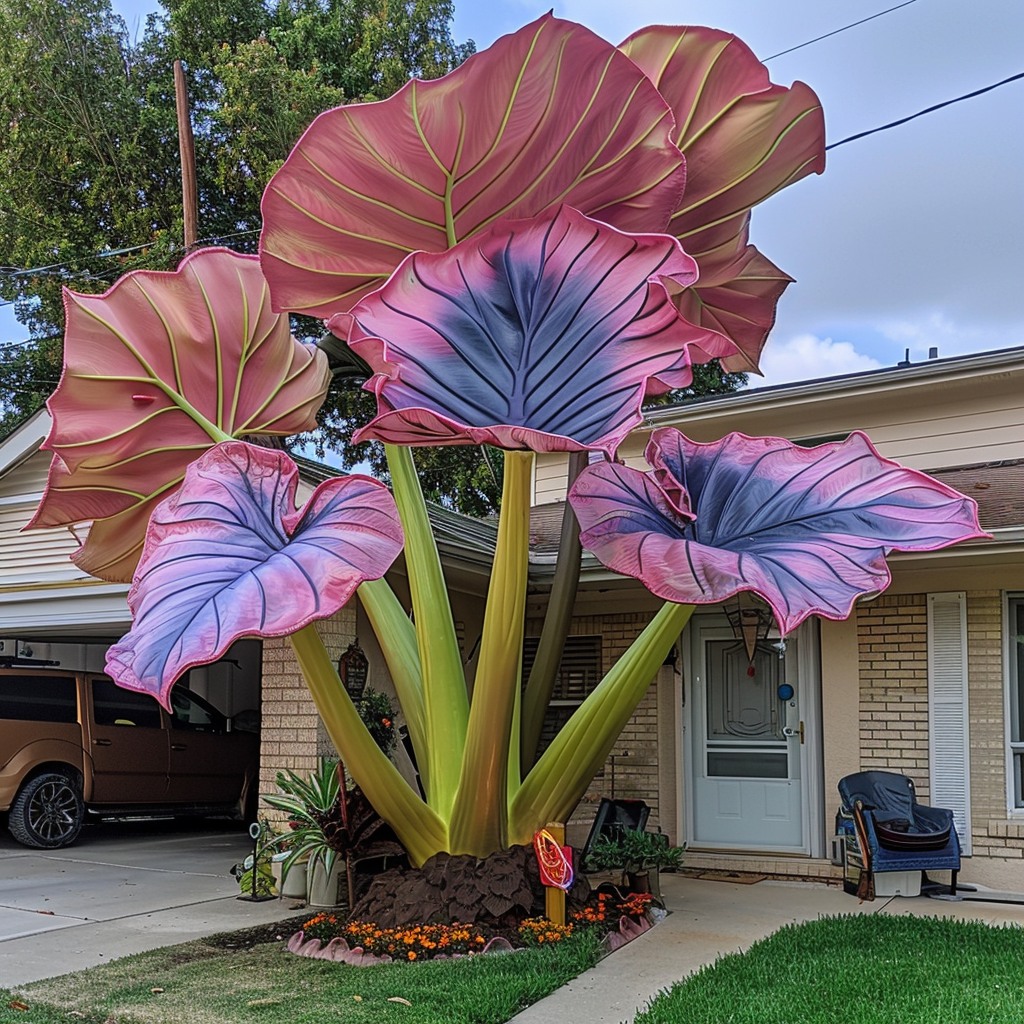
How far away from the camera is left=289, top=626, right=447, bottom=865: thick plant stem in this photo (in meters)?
6.93

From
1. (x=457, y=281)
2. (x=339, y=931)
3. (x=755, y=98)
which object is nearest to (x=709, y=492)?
(x=457, y=281)

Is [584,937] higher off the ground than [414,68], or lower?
lower

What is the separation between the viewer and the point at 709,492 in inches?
264

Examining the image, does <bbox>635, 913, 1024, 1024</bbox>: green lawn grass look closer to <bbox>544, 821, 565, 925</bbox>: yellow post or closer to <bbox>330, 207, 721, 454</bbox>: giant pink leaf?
<bbox>544, 821, 565, 925</bbox>: yellow post

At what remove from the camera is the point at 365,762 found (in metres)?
7.10

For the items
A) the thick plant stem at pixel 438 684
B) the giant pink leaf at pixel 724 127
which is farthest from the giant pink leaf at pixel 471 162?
the thick plant stem at pixel 438 684

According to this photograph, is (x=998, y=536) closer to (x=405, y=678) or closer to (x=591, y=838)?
(x=591, y=838)

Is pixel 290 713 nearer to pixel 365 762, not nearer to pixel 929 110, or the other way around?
pixel 365 762

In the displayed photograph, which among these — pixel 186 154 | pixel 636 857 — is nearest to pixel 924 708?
pixel 636 857

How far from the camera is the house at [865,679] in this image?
869 cm

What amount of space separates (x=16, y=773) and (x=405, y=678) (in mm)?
5794

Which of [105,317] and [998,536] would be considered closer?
[105,317]

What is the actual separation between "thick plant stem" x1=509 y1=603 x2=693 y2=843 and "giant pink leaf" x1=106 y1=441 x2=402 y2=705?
2.34 meters

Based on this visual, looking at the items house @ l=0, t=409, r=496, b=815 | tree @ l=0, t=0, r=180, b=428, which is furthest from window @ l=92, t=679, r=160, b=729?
tree @ l=0, t=0, r=180, b=428
